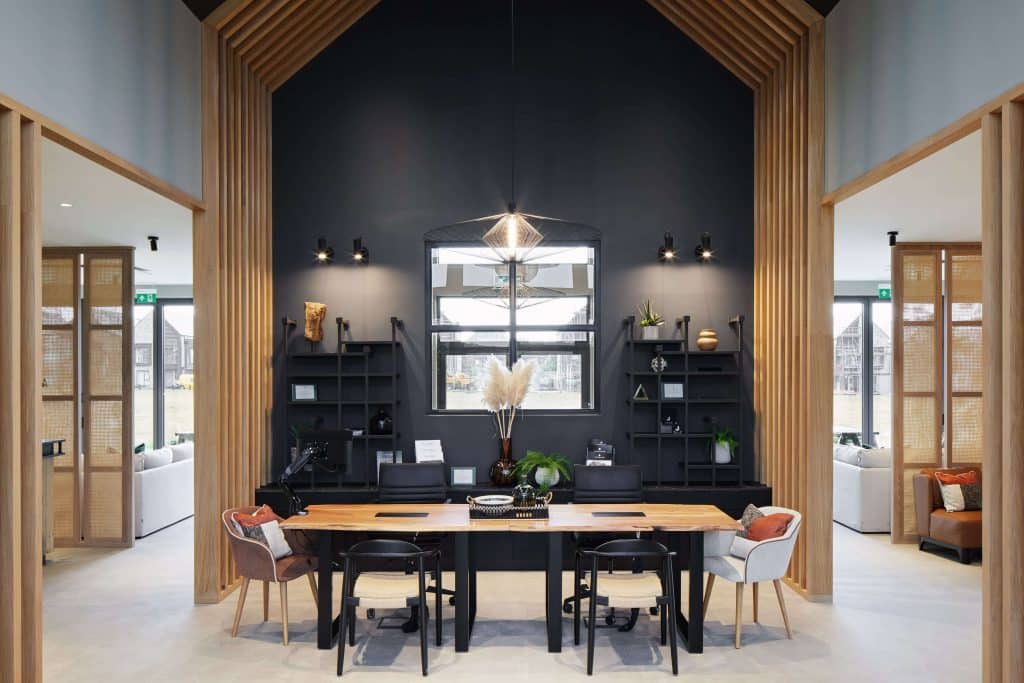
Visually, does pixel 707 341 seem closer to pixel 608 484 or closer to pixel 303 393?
pixel 608 484

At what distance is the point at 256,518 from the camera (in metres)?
4.82

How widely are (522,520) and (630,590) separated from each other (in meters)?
0.77

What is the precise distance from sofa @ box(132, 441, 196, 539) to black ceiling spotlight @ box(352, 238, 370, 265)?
256cm

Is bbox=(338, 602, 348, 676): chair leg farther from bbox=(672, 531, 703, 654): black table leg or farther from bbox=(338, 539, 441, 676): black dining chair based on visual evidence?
bbox=(672, 531, 703, 654): black table leg

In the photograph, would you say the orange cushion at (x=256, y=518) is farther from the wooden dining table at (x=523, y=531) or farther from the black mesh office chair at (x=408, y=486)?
the black mesh office chair at (x=408, y=486)

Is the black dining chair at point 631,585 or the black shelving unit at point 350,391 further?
the black shelving unit at point 350,391

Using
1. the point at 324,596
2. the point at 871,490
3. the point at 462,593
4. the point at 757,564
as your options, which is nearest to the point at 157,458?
the point at 324,596

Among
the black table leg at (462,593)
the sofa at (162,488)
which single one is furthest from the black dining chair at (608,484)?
the sofa at (162,488)

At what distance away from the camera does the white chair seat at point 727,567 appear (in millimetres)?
4461

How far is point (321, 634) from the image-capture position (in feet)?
14.5

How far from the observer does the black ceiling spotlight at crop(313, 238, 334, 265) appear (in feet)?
21.1

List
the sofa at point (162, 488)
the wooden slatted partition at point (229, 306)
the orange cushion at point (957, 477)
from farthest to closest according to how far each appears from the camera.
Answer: the sofa at point (162, 488) < the orange cushion at point (957, 477) < the wooden slatted partition at point (229, 306)

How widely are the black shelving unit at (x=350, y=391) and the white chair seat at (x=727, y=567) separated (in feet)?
9.69

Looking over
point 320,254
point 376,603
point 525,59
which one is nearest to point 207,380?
point 320,254
